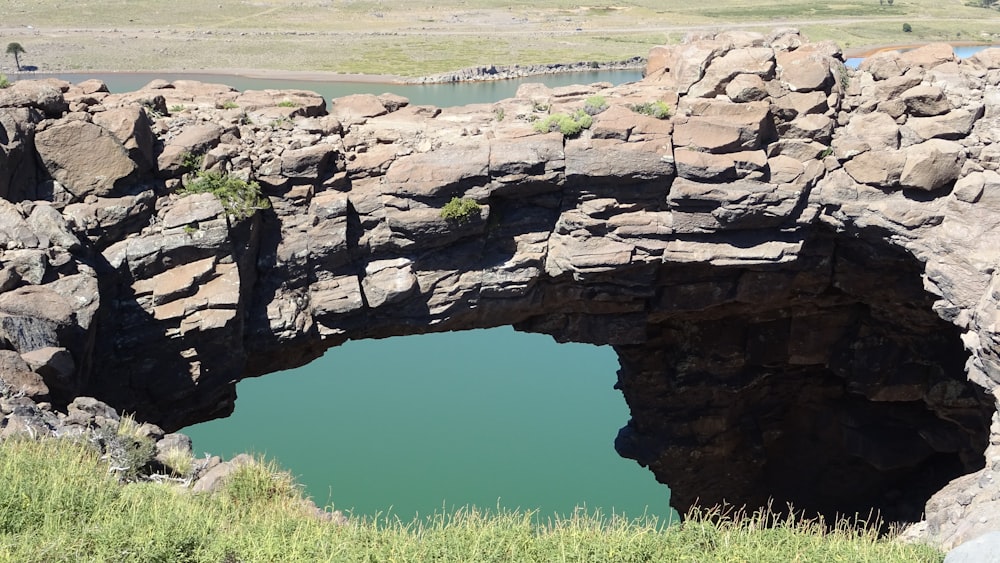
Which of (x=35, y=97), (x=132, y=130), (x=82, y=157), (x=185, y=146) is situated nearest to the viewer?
(x=82, y=157)

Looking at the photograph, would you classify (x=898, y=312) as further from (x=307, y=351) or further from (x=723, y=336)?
(x=307, y=351)

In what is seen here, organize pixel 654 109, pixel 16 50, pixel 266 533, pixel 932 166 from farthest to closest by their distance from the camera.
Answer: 1. pixel 16 50
2. pixel 654 109
3. pixel 932 166
4. pixel 266 533

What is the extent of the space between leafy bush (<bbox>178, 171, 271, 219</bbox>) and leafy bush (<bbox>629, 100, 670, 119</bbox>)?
8161mm

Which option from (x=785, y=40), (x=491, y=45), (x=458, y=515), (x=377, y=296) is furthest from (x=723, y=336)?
(x=491, y=45)

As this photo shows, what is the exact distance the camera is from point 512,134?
67.1 feet

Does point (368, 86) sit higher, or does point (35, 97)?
point (35, 97)

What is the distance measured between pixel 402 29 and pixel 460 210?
68854 mm

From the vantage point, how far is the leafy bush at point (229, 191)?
61.5 feet

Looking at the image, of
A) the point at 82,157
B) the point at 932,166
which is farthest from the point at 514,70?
the point at 82,157

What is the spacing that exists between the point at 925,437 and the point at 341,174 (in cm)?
1643

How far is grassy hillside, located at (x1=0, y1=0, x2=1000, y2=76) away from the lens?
63312 millimetres

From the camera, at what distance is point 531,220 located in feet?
69.2

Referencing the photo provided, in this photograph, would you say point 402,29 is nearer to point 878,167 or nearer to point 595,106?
point 595,106

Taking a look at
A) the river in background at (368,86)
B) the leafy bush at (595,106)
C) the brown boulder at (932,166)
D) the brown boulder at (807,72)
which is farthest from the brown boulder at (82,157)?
the river in background at (368,86)
